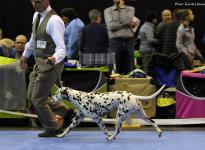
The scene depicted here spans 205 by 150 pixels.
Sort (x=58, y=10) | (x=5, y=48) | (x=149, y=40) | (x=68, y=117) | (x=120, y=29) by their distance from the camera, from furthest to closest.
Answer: (x=58, y=10) < (x=149, y=40) < (x=120, y=29) < (x=5, y=48) < (x=68, y=117)

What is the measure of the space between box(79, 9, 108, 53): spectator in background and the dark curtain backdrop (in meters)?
3.32

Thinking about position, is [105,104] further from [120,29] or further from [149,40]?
[149,40]

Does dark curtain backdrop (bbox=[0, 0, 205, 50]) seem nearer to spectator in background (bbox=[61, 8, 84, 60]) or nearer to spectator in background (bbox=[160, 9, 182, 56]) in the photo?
spectator in background (bbox=[61, 8, 84, 60])

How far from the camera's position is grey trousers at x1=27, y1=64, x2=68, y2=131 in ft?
20.6

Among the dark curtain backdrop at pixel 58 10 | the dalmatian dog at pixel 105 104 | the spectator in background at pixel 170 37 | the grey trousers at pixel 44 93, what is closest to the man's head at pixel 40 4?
the grey trousers at pixel 44 93

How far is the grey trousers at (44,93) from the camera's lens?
20.6 feet

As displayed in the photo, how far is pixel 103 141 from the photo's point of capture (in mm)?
6273

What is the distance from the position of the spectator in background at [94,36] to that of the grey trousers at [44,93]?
2.78 meters

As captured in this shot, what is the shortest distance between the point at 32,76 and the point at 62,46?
2.22 ft

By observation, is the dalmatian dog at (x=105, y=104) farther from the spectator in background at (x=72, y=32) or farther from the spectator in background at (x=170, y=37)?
the spectator in background at (x=72, y=32)

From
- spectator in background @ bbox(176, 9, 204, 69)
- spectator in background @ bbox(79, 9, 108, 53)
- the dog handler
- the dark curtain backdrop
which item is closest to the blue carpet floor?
the dog handler

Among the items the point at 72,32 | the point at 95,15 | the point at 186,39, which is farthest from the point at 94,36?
the point at 186,39

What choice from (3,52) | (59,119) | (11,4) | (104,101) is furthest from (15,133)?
(11,4)

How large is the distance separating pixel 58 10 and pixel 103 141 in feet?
22.4
